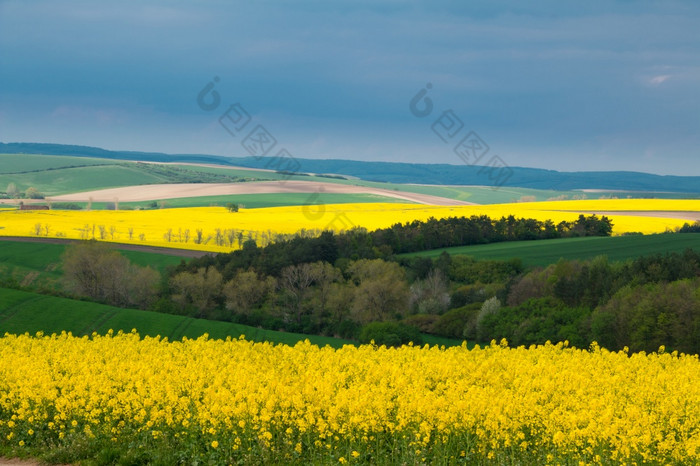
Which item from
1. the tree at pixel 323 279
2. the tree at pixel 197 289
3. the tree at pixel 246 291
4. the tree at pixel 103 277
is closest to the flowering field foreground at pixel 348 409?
the tree at pixel 323 279

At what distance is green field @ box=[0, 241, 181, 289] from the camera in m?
104

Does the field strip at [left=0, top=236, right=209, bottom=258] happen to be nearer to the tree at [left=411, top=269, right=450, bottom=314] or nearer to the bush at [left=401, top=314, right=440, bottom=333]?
the tree at [left=411, top=269, right=450, bottom=314]

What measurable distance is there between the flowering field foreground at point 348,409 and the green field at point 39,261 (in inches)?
3322

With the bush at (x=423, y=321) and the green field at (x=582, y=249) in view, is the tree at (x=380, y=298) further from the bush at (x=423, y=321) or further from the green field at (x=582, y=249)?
the green field at (x=582, y=249)

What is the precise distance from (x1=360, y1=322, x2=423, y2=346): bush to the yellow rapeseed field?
62068mm

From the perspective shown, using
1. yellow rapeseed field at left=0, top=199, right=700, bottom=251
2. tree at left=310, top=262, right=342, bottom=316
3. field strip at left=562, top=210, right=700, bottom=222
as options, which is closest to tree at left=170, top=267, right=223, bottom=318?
tree at left=310, top=262, right=342, bottom=316

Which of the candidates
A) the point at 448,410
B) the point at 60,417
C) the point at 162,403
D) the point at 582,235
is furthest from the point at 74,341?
the point at 582,235

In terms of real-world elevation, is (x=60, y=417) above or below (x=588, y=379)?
below

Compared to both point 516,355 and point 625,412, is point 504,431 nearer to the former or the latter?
point 625,412

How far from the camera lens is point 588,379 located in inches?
850

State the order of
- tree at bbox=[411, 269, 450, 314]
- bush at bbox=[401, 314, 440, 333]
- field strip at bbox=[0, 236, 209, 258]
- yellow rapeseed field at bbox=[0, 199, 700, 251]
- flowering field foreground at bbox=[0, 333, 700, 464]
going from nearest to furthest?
1. flowering field foreground at bbox=[0, 333, 700, 464]
2. bush at bbox=[401, 314, 440, 333]
3. tree at bbox=[411, 269, 450, 314]
4. field strip at bbox=[0, 236, 209, 258]
5. yellow rapeseed field at bbox=[0, 199, 700, 251]

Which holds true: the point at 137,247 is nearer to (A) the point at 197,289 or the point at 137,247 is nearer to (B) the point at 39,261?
(B) the point at 39,261

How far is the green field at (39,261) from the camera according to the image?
104 m

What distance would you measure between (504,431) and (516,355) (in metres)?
10.2
